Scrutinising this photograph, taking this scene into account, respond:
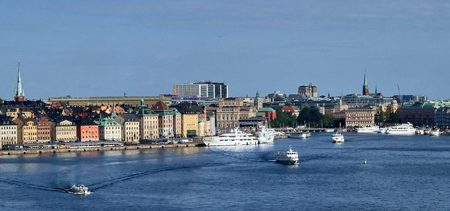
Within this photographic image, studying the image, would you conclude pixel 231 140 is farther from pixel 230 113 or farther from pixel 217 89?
pixel 217 89

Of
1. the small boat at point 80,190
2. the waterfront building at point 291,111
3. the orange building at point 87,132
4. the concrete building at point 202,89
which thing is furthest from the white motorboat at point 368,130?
the small boat at point 80,190

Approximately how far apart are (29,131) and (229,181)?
2042 cm

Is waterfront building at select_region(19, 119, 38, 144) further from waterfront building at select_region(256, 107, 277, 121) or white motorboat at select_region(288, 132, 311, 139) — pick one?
waterfront building at select_region(256, 107, 277, 121)

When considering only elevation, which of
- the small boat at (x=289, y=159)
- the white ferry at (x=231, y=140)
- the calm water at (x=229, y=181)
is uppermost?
the white ferry at (x=231, y=140)

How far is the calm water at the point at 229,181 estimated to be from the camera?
24.5 meters

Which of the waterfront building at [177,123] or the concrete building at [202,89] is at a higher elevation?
the concrete building at [202,89]

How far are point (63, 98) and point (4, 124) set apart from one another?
26.7m

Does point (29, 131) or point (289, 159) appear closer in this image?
point (289, 159)

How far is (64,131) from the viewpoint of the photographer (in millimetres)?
49094

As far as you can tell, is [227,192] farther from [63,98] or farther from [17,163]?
[63,98]

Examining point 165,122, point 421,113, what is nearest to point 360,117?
point 421,113

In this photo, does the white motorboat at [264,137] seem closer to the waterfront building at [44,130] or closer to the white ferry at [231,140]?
the white ferry at [231,140]

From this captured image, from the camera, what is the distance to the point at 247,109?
75.6 metres

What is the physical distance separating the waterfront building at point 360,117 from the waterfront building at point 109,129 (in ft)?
105
